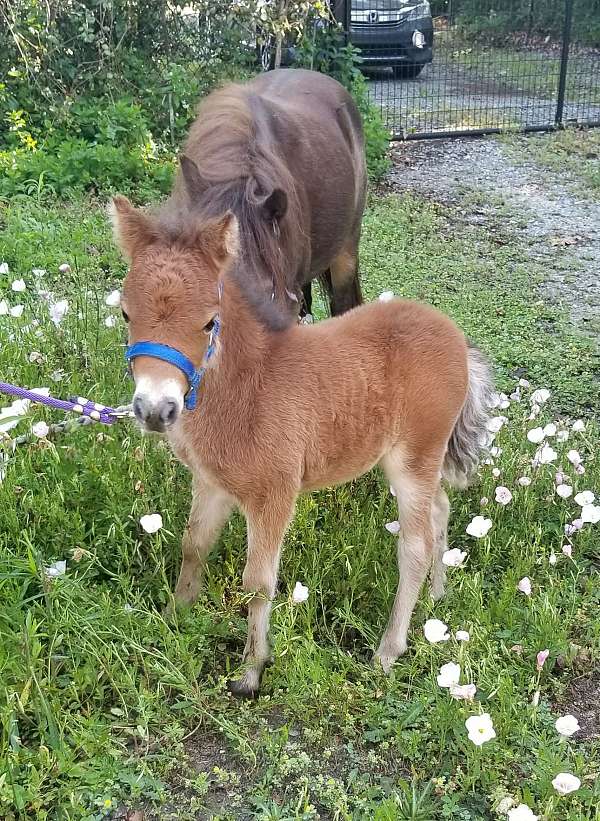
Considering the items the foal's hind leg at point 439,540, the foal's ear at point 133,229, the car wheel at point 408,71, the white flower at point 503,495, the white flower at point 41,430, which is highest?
the foal's ear at point 133,229

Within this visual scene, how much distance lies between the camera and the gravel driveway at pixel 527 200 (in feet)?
21.2

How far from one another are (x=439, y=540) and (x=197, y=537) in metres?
0.95

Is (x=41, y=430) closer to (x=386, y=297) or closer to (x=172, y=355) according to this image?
(x=172, y=355)

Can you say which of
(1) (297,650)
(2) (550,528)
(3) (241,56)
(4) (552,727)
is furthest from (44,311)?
(3) (241,56)

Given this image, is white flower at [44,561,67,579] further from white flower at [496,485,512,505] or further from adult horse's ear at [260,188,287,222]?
white flower at [496,485,512,505]

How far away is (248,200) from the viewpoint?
2.89 meters

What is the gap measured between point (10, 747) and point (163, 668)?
446 millimetres

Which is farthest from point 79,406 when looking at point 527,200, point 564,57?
point 564,57

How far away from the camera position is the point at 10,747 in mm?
2047

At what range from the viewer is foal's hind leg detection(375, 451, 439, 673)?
106 inches

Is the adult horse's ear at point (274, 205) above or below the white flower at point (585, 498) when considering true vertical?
above

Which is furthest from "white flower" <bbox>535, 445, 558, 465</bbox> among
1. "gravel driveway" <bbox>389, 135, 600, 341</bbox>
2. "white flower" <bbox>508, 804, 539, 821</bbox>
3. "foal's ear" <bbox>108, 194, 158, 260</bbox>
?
"gravel driveway" <bbox>389, 135, 600, 341</bbox>

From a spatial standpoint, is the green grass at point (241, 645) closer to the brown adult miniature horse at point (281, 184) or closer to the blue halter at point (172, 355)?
the blue halter at point (172, 355)

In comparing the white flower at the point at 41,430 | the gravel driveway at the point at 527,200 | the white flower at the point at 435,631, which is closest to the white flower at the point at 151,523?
the white flower at the point at 41,430
